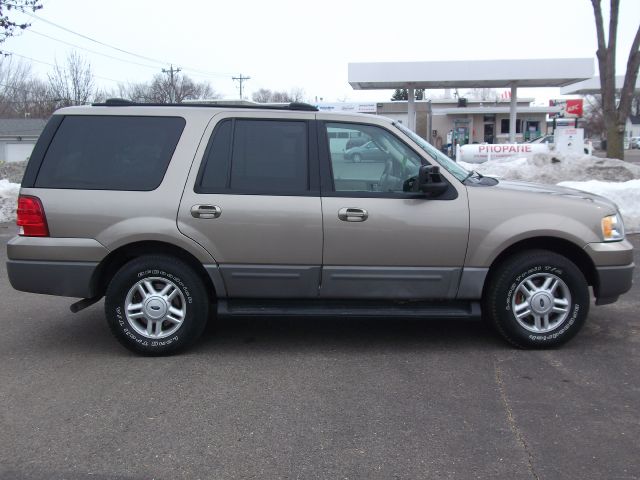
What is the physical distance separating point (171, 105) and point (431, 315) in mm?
2782

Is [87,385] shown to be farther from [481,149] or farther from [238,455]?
[481,149]

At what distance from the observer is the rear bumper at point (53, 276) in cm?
510

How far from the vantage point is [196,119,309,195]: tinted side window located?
513 centimetres

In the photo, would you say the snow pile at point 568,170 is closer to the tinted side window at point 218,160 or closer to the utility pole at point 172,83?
the tinted side window at point 218,160

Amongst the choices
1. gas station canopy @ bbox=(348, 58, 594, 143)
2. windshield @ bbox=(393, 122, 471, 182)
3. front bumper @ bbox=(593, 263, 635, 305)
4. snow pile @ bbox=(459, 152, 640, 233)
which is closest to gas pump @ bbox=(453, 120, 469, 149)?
gas station canopy @ bbox=(348, 58, 594, 143)

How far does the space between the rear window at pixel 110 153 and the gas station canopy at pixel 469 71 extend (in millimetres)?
24469

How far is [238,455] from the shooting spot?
142 inches

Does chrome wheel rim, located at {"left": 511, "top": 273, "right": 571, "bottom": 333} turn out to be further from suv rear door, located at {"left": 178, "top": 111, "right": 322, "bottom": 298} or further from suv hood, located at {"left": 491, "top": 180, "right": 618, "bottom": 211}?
suv rear door, located at {"left": 178, "top": 111, "right": 322, "bottom": 298}

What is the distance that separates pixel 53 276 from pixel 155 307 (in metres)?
0.86

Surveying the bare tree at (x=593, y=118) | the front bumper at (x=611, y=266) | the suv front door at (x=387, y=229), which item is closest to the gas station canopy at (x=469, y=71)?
the suv front door at (x=387, y=229)

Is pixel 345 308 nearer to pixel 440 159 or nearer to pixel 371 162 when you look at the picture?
pixel 371 162

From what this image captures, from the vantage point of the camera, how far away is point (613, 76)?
16453mm

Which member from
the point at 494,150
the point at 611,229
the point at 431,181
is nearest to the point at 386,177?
the point at 431,181

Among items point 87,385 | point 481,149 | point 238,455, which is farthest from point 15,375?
point 481,149
